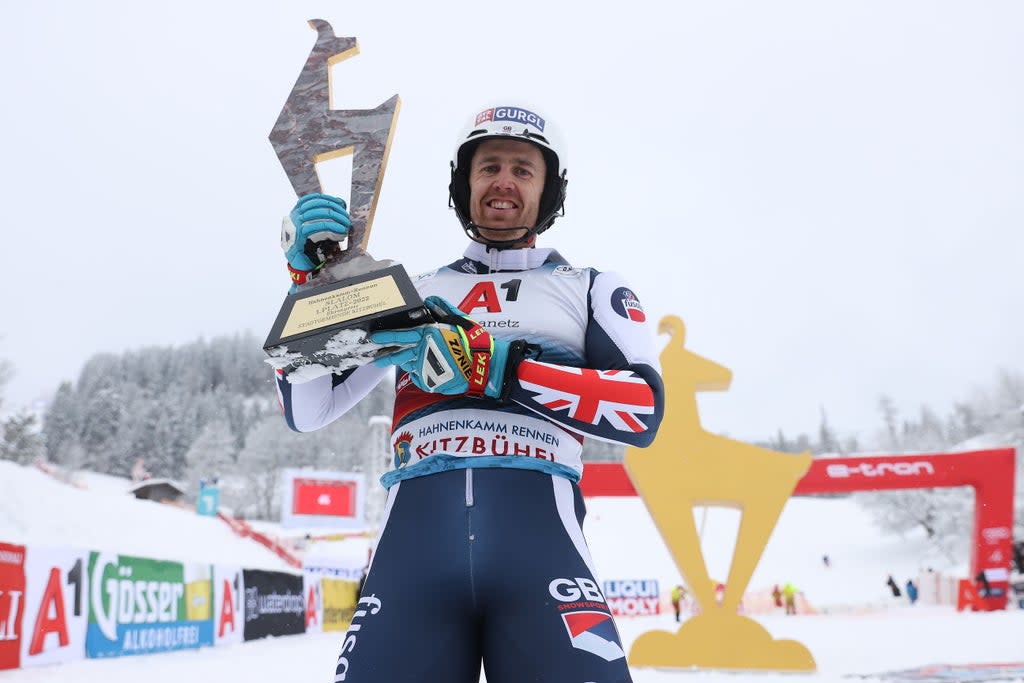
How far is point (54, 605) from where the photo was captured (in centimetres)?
796

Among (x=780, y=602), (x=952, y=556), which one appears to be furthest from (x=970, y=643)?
(x=952, y=556)

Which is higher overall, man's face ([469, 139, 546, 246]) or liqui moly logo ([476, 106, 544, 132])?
liqui moly logo ([476, 106, 544, 132])

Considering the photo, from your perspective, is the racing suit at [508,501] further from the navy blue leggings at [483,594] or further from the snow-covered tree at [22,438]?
the snow-covered tree at [22,438]

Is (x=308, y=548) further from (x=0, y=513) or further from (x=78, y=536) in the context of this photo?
(x=0, y=513)

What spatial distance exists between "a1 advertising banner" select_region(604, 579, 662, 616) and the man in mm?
27786

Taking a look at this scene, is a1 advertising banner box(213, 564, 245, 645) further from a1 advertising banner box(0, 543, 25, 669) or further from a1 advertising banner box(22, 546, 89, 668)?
a1 advertising banner box(0, 543, 25, 669)

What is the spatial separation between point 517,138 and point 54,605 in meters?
8.08

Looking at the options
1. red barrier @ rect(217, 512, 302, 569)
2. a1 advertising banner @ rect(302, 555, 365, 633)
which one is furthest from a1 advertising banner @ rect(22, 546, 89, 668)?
red barrier @ rect(217, 512, 302, 569)

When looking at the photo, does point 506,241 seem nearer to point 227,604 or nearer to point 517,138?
point 517,138

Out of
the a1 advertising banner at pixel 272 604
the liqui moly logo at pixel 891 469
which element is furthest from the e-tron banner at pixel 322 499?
the liqui moly logo at pixel 891 469

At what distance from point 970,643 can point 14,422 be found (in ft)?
191

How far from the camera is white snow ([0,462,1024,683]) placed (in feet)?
26.9

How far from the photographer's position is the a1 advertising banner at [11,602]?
7.11 meters

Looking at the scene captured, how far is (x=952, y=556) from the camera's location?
133 ft
